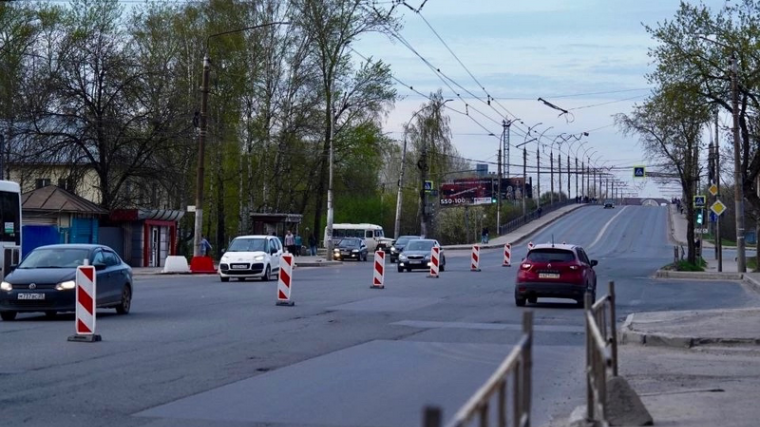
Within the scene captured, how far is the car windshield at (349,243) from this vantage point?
6788 centimetres

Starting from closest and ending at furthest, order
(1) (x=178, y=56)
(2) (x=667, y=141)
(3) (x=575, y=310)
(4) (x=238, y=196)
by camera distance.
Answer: (3) (x=575, y=310) < (2) (x=667, y=141) < (1) (x=178, y=56) < (4) (x=238, y=196)

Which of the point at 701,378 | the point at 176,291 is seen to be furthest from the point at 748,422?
the point at 176,291

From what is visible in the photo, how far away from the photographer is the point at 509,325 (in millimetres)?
20984

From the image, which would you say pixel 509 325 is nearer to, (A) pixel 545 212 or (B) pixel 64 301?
(B) pixel 64 301

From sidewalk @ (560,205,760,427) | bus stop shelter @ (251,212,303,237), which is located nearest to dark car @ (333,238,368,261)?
bus stop shelter @ (251,212,303,237)

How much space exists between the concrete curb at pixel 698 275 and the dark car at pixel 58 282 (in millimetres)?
27685

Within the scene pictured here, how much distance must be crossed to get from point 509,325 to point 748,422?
1110 cm

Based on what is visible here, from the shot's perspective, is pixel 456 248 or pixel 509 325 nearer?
pixel 509 325

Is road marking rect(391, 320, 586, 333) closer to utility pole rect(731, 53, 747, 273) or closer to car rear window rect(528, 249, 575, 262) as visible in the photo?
car rear window rect(528, 249, 575, 262)

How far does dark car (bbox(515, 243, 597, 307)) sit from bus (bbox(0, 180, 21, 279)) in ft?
41.8

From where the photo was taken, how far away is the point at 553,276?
25953 millimetres

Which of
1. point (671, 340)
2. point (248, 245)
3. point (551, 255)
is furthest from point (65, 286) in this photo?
point (248, 245)

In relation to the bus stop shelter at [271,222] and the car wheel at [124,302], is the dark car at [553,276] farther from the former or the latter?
the bus stop shelter at [271,222]

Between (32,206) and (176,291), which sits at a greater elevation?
(32,206)
